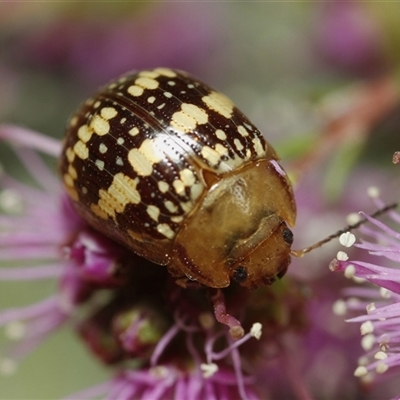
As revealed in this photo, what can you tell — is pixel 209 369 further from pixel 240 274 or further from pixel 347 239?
pixel 347 239

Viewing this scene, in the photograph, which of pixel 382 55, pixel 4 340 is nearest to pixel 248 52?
pixel 382 55

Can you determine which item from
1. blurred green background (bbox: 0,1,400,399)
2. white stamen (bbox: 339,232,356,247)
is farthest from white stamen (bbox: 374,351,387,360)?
blurred green background (bbox: 0,1,400,399)

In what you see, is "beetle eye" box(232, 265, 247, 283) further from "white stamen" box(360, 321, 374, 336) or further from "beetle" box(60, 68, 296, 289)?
"white stamen" box(360, 321, 374, 336)

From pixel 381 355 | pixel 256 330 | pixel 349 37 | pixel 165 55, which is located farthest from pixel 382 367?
pixel 165 55

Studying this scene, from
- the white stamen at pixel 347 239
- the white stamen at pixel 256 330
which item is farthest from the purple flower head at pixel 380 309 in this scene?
the white stamen at pixel 256 330

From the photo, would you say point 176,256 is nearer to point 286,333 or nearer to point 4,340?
point 286,333

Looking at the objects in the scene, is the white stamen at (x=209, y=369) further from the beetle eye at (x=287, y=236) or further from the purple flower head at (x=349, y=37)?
the purple flower head at (x=349, y=37)
